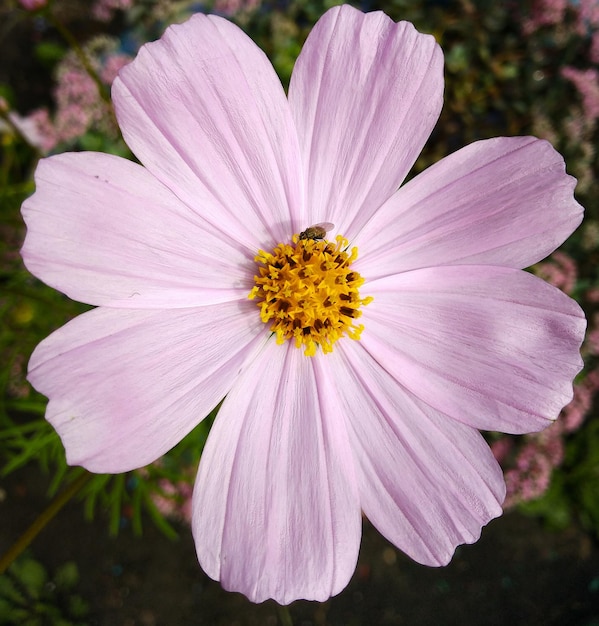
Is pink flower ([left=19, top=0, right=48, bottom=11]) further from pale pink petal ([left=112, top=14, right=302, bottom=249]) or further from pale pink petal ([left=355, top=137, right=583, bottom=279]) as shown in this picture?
pale pink petal ([left=355, top=137, right=583, bottom=279])

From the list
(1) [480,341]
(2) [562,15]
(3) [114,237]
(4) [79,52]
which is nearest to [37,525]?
(3) [114,237]

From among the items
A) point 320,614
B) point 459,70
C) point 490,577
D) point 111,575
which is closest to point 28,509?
point 111,575

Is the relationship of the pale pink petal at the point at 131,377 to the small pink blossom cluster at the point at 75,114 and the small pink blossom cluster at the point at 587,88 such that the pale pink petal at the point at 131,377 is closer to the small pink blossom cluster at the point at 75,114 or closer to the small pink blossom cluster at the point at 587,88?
the small pink blossom cluster at the point at 75,114

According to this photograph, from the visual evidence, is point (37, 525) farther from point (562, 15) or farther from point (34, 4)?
point (562, 15)

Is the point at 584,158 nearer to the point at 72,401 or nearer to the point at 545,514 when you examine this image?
the point at 545,514

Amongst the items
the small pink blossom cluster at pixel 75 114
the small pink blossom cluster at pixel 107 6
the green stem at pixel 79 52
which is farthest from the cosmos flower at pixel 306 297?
the small pink blossom cluster at pixel 107 6

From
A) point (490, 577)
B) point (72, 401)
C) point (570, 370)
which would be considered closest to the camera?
point (72, 401)
